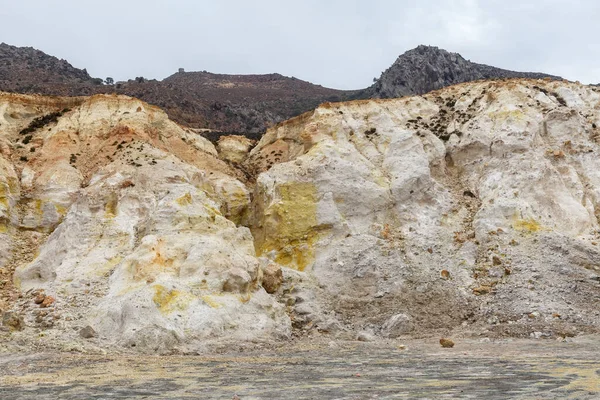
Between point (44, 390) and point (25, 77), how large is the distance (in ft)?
323

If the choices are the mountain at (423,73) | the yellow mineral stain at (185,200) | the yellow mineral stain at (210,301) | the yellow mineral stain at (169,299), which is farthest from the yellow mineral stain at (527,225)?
the mountain at (423,73)

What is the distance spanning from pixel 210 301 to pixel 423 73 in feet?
289

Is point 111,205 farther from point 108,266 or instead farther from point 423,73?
point 423,73

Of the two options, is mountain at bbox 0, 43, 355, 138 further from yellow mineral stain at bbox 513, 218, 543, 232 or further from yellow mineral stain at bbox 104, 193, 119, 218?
yellow mineral stain at bbox 513, 218, 543, 232

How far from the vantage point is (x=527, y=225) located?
32.1 metres

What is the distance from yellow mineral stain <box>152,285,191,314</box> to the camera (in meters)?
23.2

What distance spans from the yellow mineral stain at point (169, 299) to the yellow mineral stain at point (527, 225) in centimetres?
2022

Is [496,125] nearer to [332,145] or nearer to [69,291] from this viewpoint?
[332,145]

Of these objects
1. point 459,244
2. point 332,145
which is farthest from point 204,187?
point 459,244

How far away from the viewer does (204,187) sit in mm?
38750

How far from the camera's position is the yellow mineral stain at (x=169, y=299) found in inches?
913

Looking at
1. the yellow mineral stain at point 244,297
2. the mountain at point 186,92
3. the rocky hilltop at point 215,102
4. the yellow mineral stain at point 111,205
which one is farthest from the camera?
the rocky hilltop at point 215,102

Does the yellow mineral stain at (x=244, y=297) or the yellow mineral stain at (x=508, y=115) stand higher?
the yellow mineral stain at (x=508, y=115)

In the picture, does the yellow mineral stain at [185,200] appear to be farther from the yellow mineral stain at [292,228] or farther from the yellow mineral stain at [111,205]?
the yellow mineral stain at [292,228]
